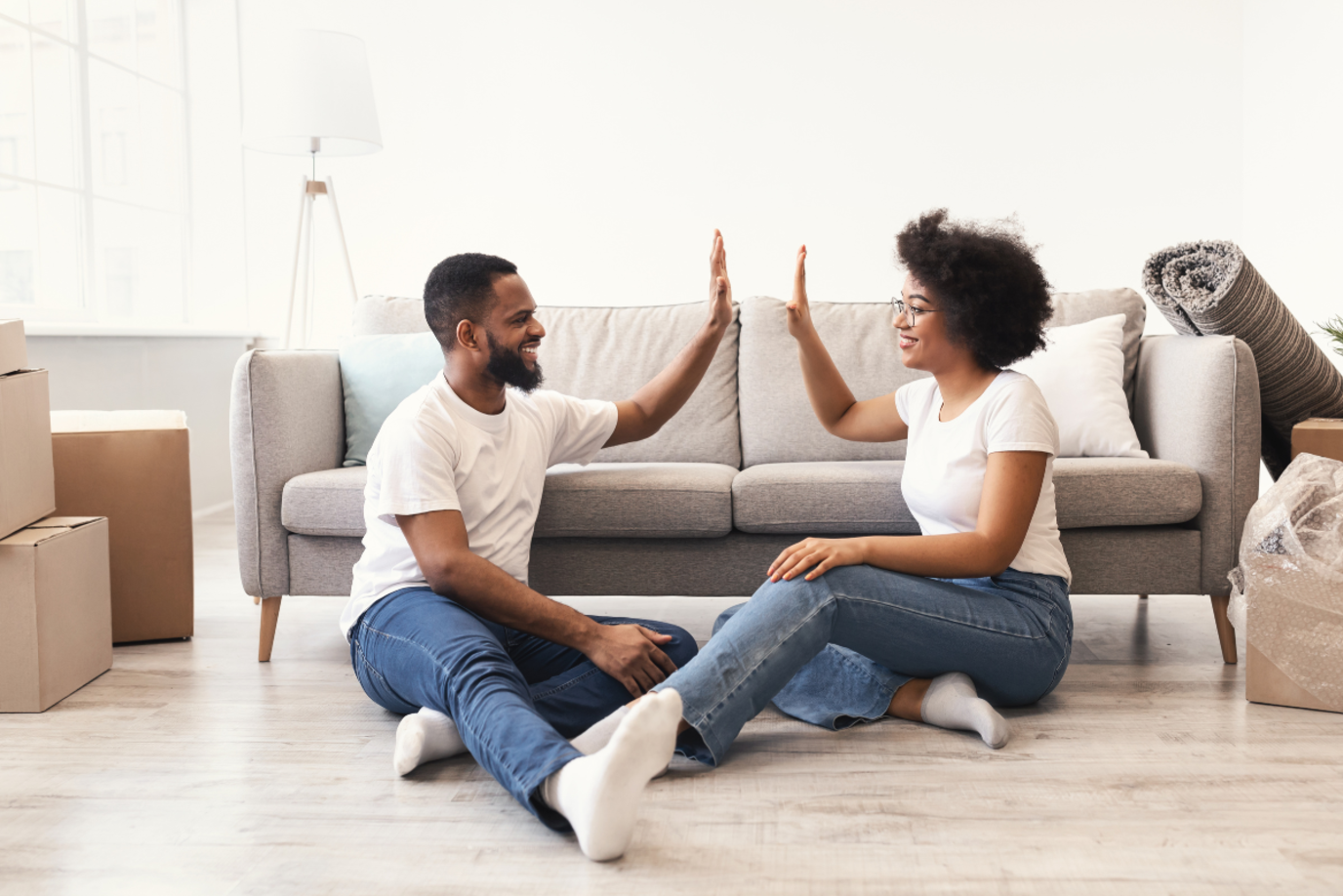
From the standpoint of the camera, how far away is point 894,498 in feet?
6.92

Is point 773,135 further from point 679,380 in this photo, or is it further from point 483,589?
point 483,589

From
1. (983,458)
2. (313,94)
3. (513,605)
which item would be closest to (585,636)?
(513,605)

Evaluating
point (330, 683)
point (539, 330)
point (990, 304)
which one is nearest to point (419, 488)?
point (539, 330)

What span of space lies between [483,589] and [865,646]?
637 mm

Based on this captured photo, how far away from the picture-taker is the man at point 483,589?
1479 millimetres

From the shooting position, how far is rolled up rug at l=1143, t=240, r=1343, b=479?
212 centimetres

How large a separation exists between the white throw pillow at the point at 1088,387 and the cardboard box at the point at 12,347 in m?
2.18

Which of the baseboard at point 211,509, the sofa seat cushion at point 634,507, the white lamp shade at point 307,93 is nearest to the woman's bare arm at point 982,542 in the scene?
the sofa seat cushion at point 634,507

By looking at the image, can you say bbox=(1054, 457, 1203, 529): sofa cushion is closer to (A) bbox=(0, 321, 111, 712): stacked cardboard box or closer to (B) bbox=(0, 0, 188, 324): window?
(A) bbox=(0, 321, 111, 712): stacked cardboard box

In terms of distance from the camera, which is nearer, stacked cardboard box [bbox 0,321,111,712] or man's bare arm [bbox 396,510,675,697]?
man's bare arm [bbox 396,510,675,697]

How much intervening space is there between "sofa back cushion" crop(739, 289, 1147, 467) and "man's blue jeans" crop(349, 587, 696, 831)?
2.64ft

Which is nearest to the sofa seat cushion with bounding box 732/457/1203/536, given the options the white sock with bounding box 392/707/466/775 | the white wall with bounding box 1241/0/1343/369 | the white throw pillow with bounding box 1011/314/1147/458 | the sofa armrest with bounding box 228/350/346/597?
the white throw pillow with bounding box 1011/314/1147/458

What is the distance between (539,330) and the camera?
1890mm

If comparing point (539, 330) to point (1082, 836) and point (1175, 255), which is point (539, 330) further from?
point (1175, 255)
